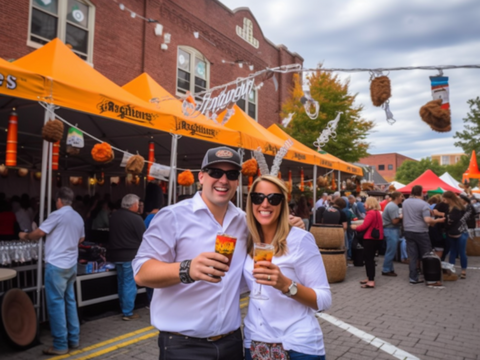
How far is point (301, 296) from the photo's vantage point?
196 cm

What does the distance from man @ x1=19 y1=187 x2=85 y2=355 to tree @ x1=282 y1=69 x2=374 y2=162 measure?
13266 mm

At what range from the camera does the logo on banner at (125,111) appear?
5496 mm

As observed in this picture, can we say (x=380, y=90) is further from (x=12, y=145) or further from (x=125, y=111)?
(x=12, y=145)

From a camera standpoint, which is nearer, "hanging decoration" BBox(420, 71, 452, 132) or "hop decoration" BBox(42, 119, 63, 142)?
"hop decoration" BBox(42, 119, 63, 142)

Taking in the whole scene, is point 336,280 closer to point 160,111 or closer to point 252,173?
point 252,173

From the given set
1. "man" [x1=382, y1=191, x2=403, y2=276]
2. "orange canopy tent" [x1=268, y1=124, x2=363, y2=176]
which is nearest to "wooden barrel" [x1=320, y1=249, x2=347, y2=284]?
"man" [x1=382, y1=191, x2=403, y2=276]

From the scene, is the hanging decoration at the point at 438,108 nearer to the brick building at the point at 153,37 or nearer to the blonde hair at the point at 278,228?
the blonde hair at the point at 278,228

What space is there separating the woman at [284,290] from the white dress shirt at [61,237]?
3.25 meters

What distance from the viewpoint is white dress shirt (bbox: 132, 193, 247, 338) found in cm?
195

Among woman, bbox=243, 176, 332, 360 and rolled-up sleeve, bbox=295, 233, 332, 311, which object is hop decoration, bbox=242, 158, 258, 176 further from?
rolled-up sleeve, bbox=295, 233, 332, 311

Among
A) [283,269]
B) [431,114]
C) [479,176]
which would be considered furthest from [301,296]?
[479,176]

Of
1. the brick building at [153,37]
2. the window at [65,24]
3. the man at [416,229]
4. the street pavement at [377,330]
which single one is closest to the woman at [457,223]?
the man at [416,229]

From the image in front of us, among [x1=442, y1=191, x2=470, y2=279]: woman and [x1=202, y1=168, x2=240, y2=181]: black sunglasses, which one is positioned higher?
[x1=202, y1=168, x2=240, y2=181]: black sunglasses

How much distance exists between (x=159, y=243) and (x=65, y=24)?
434 inches
